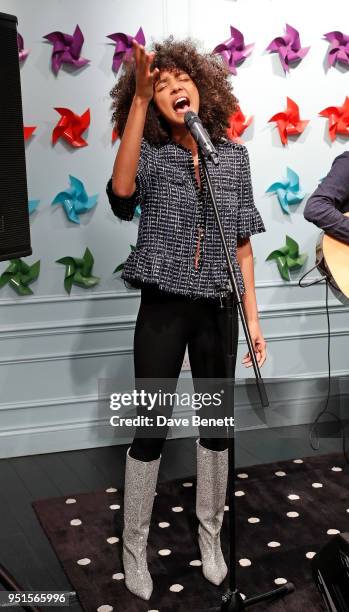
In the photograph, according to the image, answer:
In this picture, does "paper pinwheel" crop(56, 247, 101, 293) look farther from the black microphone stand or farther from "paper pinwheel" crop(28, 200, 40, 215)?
the black microphone stand

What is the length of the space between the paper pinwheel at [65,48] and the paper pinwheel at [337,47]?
1120mm

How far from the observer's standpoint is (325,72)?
345 cm

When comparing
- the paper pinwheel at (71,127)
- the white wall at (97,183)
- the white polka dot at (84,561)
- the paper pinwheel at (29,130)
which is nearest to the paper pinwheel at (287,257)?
the white wall at (97,183)

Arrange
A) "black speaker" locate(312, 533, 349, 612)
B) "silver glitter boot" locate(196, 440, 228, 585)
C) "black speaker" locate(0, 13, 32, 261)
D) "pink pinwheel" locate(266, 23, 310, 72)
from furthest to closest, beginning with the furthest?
"pink pinwheel" locate(266, 23, 310, 72), "silver glitter boot" locate(196, 440, 228, 585), "black speaker" locate(0, 13, 32, 261), "black speaker" locate(312, 533, 349, 612)

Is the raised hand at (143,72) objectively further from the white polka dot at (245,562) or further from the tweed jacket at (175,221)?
the white polka dot at (245,562)

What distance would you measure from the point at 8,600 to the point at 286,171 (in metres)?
2.19

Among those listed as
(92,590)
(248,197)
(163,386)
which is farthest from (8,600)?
(248,197)

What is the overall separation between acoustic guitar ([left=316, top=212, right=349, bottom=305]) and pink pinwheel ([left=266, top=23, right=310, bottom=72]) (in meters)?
0.82

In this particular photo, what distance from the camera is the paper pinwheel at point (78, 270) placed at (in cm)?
317

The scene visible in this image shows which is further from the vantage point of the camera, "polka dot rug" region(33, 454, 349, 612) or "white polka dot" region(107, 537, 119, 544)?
"white polka dot" region(107, 537, 119, 544)

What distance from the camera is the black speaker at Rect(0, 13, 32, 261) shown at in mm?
1510

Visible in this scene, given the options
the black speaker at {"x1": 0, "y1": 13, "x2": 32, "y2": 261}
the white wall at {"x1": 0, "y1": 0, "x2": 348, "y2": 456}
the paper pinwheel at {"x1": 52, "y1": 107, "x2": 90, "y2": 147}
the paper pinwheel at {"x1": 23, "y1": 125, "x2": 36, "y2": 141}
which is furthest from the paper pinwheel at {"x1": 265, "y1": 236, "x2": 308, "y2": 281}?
the black speaker at {"x1": 0, "y1": 13, "x2": 32, "y2": 261}

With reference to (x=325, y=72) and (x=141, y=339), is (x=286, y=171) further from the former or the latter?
(x=141, y=339)

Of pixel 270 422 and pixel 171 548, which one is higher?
pixel 171 548
